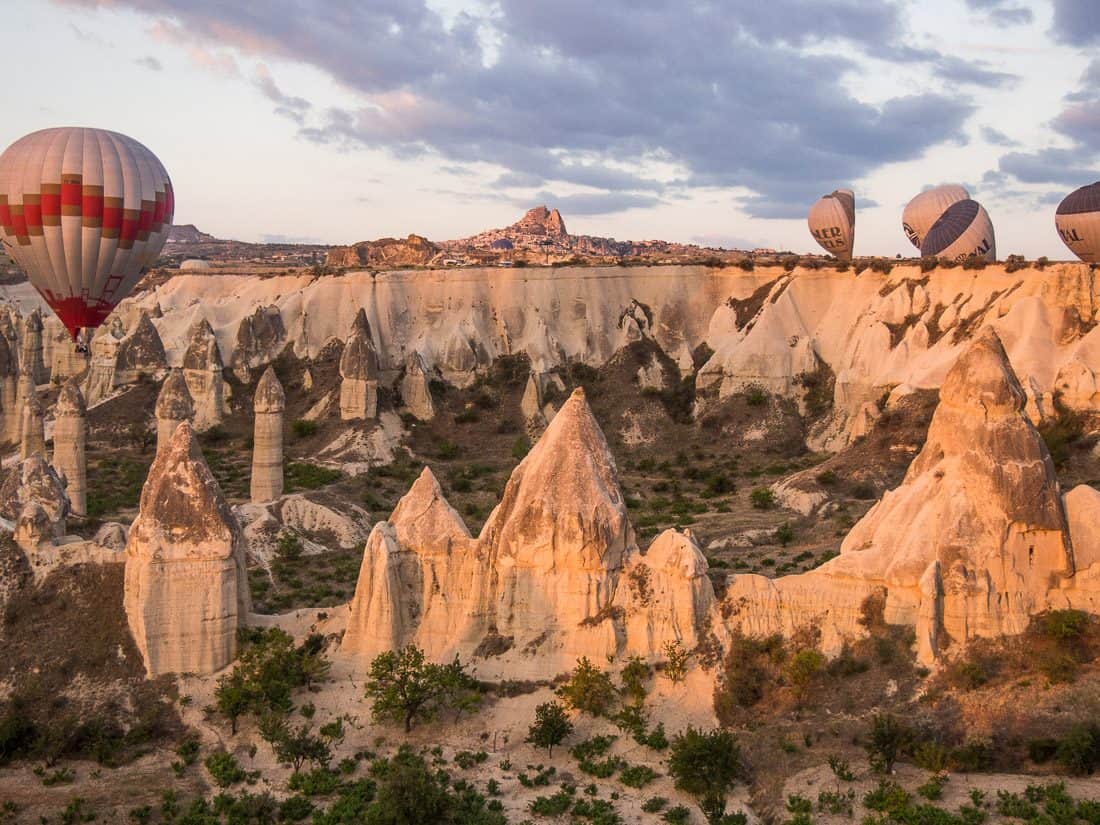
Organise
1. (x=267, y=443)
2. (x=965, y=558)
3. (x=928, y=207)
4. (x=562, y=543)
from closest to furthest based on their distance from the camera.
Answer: (x=965, y=558)
(x=562, y=543)
(x=267, y=443)
(x=928, y=207)

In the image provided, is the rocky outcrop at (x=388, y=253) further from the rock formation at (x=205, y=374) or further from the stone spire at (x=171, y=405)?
A: the stone spire at (x=171, y=405)

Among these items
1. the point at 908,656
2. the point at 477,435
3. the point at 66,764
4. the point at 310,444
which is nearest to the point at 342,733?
the point at 66,764

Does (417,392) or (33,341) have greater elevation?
(33,341)

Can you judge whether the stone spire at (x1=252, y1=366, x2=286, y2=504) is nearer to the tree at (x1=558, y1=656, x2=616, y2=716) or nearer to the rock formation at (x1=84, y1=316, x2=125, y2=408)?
the tree at (x1=558, y1=656, x2=616, y2=716)

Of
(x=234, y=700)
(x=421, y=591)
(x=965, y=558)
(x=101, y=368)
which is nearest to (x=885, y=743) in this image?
(x=965, y=558)

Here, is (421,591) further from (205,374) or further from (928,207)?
(928,207)

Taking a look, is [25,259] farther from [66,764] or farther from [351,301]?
[66,764]
